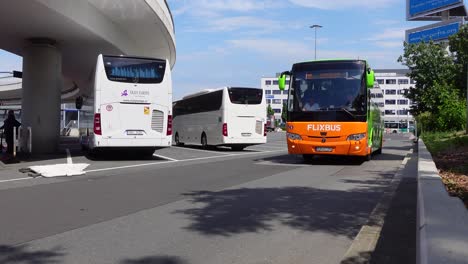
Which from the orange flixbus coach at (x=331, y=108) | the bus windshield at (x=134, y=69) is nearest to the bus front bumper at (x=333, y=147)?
the orange flixbus coach at (x=331, y=108)

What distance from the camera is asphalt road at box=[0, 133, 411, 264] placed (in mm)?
5277

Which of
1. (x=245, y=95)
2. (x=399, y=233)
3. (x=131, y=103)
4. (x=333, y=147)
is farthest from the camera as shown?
(x=245, y=95)

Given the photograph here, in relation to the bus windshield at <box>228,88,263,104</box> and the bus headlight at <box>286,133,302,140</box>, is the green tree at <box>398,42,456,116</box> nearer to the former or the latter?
the bus windshield at <box>228,88,263,104</box>

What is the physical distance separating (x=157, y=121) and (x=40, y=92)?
21.7 ft

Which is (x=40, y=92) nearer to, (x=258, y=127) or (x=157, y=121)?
(x=157, y=121)

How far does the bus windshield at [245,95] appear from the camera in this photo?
2547 centimetres

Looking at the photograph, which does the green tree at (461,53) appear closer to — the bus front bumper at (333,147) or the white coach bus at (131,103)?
the bus front bumper at (333,147)

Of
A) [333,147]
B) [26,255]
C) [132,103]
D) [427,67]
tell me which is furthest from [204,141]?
[26,255]

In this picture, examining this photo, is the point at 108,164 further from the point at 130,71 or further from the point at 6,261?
the point at 6,261

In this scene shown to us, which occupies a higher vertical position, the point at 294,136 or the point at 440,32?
the point at 440,32

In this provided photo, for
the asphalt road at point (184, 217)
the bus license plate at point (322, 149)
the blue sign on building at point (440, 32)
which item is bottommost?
the asphalt road at point (184, 217)

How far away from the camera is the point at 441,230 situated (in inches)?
167

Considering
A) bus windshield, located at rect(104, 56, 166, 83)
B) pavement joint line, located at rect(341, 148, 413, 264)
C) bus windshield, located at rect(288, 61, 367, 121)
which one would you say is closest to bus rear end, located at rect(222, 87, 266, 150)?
bus windshield, located at rect(104, 56, 166, 83)

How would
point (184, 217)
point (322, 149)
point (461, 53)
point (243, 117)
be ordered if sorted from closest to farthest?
1. point (184, 217)
2. point (322, 149)
3. point (243, 117)
4. point (461, 53)
